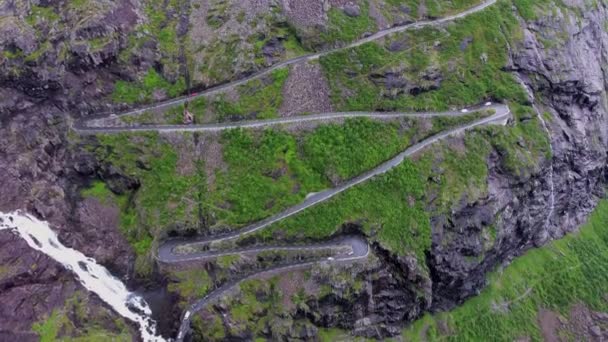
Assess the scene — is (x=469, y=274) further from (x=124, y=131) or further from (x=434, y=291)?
(x=124, y=131)

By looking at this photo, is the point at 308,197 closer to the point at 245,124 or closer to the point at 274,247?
the point at 274,247

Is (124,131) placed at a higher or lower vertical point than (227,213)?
higher

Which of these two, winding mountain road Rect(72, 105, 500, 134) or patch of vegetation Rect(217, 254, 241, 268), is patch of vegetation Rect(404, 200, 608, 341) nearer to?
patch of vegetation Rect(217, 254, 241, 268)

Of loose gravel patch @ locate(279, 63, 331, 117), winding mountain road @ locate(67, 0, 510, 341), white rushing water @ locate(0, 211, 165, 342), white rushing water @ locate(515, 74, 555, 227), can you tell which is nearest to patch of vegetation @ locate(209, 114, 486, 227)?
winding mountain road @ locate(67, 0, 510, 341)

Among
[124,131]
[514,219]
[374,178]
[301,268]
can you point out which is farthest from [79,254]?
[514,219]

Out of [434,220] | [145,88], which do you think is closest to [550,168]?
[434,220]

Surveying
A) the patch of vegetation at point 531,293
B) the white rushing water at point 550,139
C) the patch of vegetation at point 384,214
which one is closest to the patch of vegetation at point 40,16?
the patch of vegetation at point 384,214

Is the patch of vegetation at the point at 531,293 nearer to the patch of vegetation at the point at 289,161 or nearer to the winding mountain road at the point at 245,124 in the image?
the patch of vegetation at the point at 289,161

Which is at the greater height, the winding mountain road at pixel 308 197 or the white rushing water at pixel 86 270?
the winding mountain road at pixel 308 197
